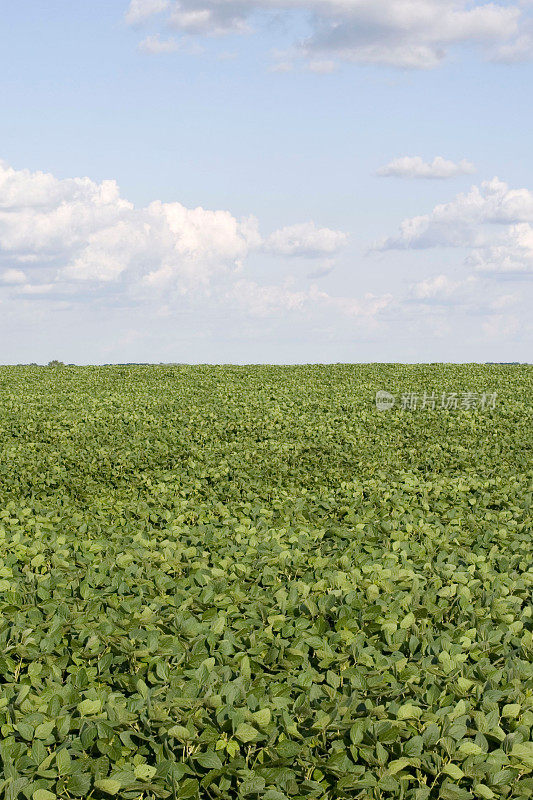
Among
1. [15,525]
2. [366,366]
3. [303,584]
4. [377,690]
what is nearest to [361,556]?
[303,584]

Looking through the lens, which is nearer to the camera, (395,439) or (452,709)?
(452,709)

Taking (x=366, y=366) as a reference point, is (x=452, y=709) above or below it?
below

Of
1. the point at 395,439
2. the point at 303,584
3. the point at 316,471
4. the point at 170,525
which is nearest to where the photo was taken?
the point at 303,584

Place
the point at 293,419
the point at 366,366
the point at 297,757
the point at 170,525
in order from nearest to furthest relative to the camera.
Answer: the point at 297,757
the point at 170,525
the point at 293,419
the point at 366,366

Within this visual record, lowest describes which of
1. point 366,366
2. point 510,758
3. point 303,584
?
point 510,758

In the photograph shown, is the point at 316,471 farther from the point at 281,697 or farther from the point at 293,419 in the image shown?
the point at 281,697

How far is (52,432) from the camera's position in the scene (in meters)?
15.8

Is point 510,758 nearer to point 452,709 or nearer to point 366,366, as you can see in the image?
point 452,709

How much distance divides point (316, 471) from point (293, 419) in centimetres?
405

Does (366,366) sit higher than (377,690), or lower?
higher

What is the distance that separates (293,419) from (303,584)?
1215cm

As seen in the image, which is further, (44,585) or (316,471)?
(316,471)

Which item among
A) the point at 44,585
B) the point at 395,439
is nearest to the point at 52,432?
the point at 395,439

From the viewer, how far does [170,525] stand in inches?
296
